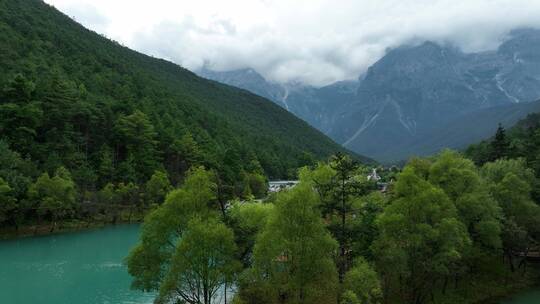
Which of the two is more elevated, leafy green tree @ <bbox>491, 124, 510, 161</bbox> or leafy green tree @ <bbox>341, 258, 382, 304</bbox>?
leafy green tree @ <bbox>491, 124, 510, 161</bbox>

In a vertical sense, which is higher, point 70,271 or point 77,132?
point 77,132

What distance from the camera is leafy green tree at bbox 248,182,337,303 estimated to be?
3000 centimetres

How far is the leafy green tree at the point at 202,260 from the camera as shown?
101 feet

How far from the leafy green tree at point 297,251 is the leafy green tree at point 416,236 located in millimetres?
6241

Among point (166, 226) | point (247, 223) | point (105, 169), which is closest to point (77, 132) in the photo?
point (105, 169)

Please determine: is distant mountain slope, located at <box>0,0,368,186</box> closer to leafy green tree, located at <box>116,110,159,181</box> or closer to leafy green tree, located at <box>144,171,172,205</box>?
leafy green tree, located at <box>116,110,159,181</box>

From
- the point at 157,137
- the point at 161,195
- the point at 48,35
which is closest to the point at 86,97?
the point at 157,137

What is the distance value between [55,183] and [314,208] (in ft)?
196

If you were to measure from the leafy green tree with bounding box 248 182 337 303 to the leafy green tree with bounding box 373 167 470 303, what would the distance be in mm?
6241

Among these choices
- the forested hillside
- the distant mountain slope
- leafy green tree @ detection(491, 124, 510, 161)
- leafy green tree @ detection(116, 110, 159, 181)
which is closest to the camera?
leafy green tree @ detection(491, 124, 510, 161)

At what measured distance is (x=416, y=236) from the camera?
3547cm

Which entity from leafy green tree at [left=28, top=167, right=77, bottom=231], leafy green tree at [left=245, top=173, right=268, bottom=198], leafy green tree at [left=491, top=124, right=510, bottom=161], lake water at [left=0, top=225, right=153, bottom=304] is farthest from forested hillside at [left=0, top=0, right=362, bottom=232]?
leafy green tree at [left=491, top=124, right=510, bottom=161]

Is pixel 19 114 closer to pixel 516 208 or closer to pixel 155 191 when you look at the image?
pixel 155 191

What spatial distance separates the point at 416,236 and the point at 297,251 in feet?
35.4
